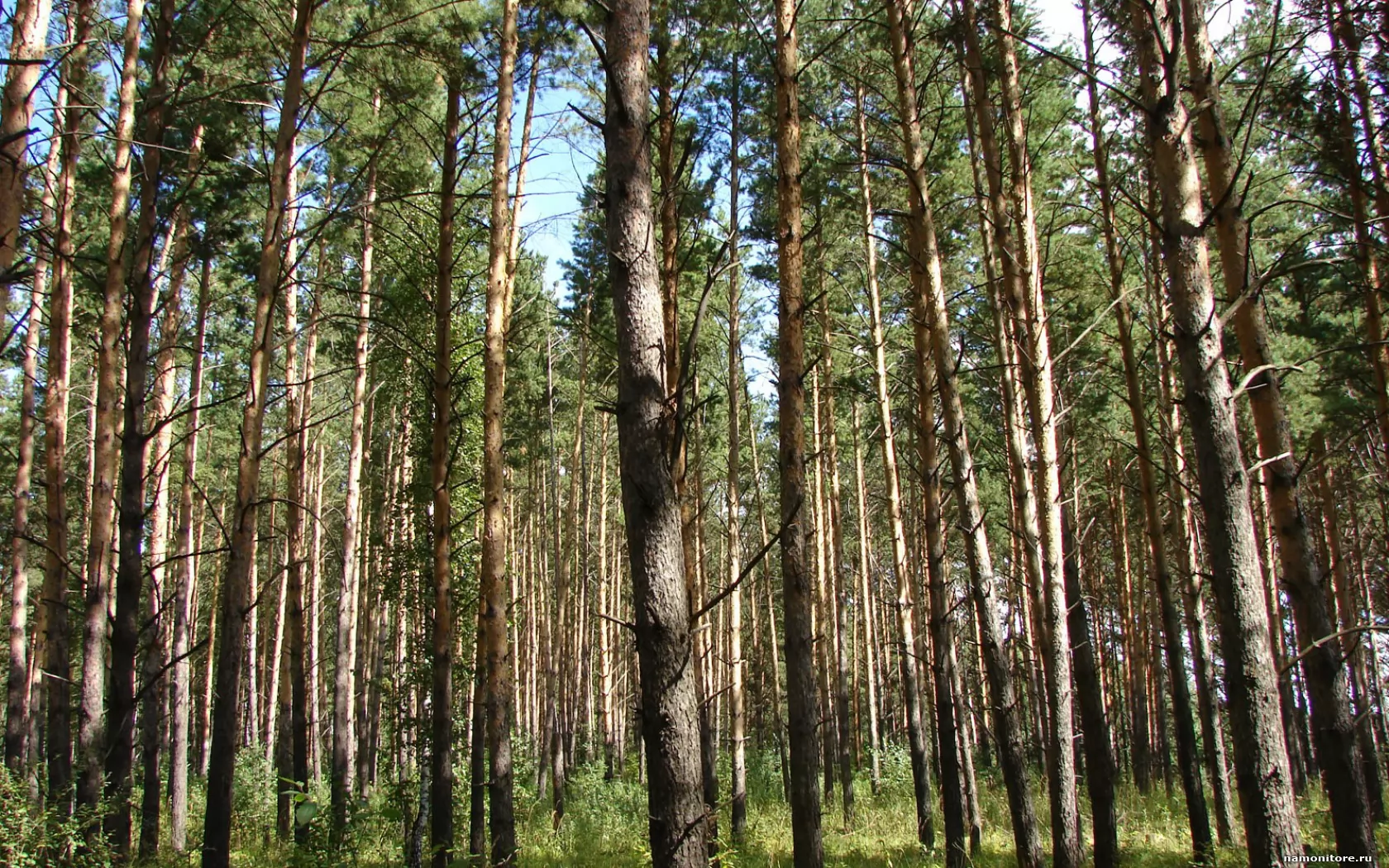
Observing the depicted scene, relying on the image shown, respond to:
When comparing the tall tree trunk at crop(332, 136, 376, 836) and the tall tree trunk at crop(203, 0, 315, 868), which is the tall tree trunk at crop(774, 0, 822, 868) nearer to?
the tall tree trunk at crop(203, 0, 315, 868)

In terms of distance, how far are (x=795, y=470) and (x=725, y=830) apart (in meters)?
8.83

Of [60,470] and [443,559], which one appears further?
[60,470]

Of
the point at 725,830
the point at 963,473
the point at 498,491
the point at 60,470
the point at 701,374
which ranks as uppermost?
the point at 701,374

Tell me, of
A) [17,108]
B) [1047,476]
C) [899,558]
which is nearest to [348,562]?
[899,558]

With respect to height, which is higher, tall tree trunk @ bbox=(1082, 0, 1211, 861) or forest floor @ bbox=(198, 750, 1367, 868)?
tall tree trunk @ bbox=(1082, 0, 1211, 861)

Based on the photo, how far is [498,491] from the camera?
25.6 ft

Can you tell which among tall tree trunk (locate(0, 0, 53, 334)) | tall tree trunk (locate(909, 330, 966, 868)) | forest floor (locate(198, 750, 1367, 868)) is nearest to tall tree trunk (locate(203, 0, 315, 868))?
tall tree trunk (locate(0, 0, 53, 334))

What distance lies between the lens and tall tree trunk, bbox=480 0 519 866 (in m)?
7.30

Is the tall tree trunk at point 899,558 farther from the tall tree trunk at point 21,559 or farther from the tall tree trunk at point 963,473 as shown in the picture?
the tall tree trunk at point 21,559

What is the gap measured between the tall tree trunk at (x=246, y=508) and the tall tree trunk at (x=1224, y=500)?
584 centimetres

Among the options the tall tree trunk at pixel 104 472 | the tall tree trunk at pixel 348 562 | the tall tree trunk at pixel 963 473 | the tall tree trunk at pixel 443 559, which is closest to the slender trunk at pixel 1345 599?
the tall tree trunk at pixel 963 473

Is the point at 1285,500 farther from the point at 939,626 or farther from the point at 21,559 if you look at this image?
the point at 21,559

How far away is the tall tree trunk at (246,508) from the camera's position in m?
5.73

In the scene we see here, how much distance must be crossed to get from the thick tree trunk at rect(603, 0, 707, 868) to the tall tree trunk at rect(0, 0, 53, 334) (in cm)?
340
